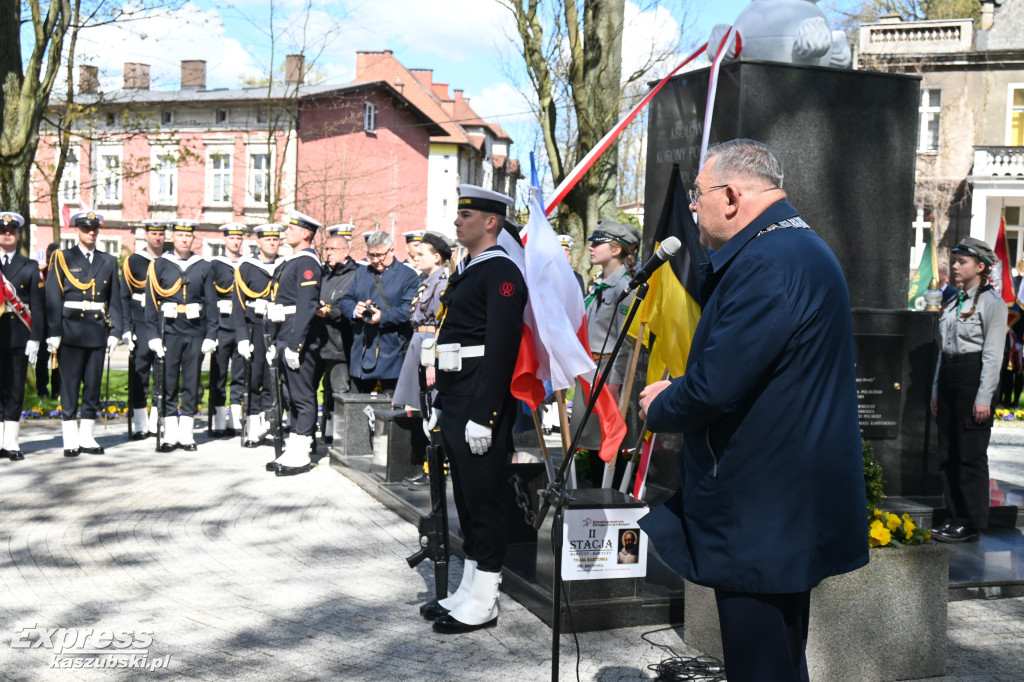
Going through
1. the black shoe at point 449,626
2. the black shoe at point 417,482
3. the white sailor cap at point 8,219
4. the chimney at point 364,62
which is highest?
the chimney at point 364,62

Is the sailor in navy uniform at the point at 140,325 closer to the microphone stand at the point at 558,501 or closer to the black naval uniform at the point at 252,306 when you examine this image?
the black naval uniform at the point at 252,306

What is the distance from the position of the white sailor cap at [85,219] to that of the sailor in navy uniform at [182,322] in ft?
3.34

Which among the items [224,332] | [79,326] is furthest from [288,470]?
[224,332]

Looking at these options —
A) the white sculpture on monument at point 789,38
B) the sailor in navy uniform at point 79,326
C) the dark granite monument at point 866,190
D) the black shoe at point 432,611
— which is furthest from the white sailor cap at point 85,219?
the black shoe at point 432,611

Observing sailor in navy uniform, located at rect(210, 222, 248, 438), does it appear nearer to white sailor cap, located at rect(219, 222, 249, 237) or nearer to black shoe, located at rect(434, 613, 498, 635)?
white sailor cap, located at rect(219, 222, 249, 237)

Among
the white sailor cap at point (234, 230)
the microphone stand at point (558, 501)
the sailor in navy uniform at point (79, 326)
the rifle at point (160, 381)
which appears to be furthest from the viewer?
the white sailor cap at point (234, 230)

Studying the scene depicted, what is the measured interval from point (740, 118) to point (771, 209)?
13.7 ft

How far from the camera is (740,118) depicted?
23.9 feet

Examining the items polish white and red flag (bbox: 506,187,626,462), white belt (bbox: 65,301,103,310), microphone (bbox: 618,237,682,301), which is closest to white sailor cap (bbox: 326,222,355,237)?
white belt (bbox: 65,301,103,310)

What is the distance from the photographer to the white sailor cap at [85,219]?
1134 centimetres

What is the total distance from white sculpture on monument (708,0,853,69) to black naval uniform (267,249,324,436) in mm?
4422

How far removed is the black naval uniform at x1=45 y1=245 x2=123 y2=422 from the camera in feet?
36.2

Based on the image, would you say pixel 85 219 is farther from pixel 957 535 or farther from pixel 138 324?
pixel 957 535

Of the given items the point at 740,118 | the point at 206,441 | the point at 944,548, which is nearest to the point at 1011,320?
the point at 740,118
